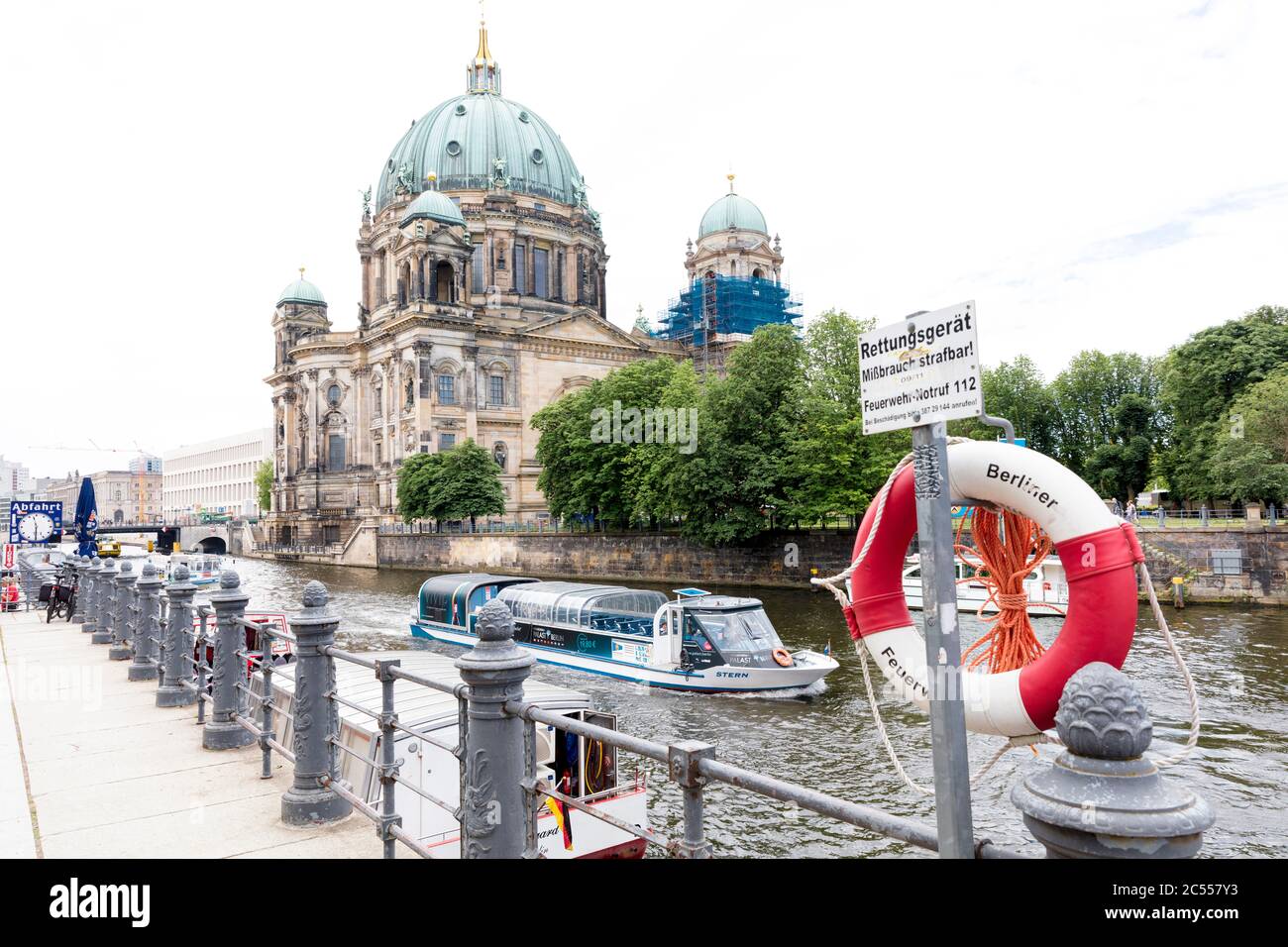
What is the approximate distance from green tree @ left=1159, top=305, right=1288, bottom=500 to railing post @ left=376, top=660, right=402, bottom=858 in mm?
48377

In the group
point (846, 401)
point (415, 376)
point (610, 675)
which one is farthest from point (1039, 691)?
point (415, 376)

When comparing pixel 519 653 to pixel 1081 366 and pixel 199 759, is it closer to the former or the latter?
pixel 199 759

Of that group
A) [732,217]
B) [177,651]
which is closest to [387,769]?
[177,651]

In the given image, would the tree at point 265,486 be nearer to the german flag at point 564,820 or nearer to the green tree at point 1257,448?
the green tree at point 1257,448

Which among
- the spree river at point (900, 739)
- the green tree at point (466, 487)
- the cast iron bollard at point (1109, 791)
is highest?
the green tree at point (466, 487)

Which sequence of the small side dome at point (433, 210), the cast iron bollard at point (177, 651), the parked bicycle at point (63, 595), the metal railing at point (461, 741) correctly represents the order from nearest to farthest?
the metal railing at point (461, 741) → the cast iron bollard at point (177, 651) → the parked bicycle at point (63, 595) → the small side dome at point (433, 210)

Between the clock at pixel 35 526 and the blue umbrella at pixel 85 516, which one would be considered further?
the clock at pixel 35 526

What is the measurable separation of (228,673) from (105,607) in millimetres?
8779

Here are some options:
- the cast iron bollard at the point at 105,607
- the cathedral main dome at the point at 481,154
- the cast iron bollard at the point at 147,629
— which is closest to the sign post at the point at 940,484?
the cast iron bollard at the point at 147,629

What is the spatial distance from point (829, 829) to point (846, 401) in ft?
102

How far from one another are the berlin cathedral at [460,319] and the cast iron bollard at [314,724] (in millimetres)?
67522

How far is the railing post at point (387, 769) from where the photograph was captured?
5.42 meters

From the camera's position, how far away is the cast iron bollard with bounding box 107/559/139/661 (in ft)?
43.5
